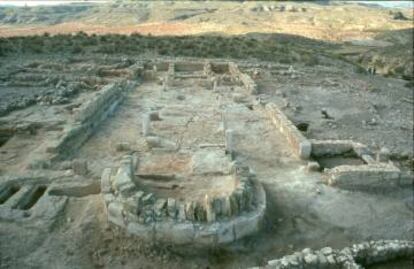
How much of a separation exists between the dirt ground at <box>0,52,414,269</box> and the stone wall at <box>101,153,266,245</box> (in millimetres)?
245

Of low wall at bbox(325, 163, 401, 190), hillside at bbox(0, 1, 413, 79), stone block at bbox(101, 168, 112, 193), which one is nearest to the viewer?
stone block at bbox(101, 168, 112, 193)

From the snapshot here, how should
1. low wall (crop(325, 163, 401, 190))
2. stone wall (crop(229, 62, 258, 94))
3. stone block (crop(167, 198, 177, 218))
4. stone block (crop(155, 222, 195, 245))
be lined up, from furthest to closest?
stone wall (crop(229, 62, 258, 94))
low wall (crop(325, 163, 401, 190))
stone block (crop(167, 198, 177, 218))
stone block (crop(155, 222, 195, 245))

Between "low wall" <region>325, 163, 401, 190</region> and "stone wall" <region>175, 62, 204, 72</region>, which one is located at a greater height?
"stone wall" <region>175, 62, 204, 72</region>

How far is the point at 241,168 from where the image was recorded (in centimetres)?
1205

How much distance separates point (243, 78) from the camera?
2795cm

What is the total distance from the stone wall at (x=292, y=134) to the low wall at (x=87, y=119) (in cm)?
715

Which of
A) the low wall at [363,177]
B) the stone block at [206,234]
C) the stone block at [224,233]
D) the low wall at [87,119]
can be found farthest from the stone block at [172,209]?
the low wall at [87,119]

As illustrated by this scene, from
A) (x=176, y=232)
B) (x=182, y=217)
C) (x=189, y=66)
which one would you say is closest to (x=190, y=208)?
(x=182, y=217)

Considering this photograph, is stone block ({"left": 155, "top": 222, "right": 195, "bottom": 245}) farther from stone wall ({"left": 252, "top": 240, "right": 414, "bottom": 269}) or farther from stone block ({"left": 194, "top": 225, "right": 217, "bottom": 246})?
stone wall ({"left": 252, "top": 240, "right": 414, "bottom": 269})

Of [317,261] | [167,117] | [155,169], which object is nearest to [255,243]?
[317,261]

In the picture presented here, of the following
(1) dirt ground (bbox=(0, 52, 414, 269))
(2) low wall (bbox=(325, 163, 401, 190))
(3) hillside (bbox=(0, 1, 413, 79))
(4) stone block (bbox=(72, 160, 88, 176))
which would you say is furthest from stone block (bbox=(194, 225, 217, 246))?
(3) hillside (bbox=(0, 1, 413, 79))

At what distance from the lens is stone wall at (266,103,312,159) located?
1522cm

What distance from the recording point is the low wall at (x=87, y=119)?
1534cm

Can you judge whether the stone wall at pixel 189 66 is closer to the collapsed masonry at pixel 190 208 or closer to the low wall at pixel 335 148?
the low wall at pixel 335 148
